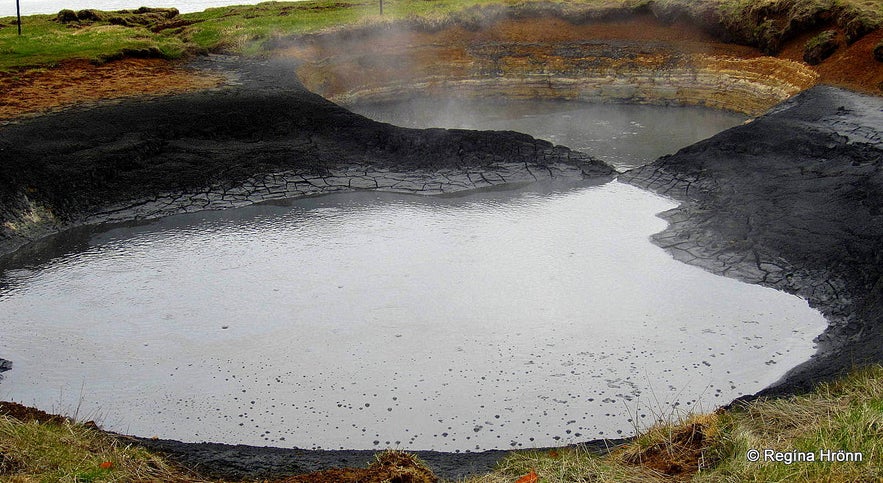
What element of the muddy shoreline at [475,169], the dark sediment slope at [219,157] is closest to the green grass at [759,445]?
the muddy shoreline at [475,169]

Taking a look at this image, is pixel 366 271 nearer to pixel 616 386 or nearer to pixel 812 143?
pixel 616 386

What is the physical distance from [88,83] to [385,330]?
43.7ft

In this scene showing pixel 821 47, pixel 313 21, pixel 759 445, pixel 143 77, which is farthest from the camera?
pixel 313 21

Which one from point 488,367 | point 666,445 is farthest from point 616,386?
point 666,445

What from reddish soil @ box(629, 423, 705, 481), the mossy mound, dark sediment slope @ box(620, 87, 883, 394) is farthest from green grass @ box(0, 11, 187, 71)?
reddish soil @ box(629, 423, 705, 481)

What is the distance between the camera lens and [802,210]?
48.2ft

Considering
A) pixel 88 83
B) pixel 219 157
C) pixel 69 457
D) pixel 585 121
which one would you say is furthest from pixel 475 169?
pixel 69 457

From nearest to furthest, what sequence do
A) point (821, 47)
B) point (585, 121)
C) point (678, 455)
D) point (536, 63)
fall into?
point (678, 455)
point (821, 47)
point (585, 121)
point (536, 63)

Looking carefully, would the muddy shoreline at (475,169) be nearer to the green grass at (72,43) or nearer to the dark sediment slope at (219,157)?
the dark sediment slope at (219,157)

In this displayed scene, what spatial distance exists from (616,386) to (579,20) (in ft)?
74.6

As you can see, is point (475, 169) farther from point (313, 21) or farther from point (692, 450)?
point (313, 21)

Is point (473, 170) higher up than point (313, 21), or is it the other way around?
point (313, 21)

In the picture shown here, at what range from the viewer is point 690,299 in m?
12.4

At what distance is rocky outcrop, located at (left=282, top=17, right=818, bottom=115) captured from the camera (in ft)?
87.0
